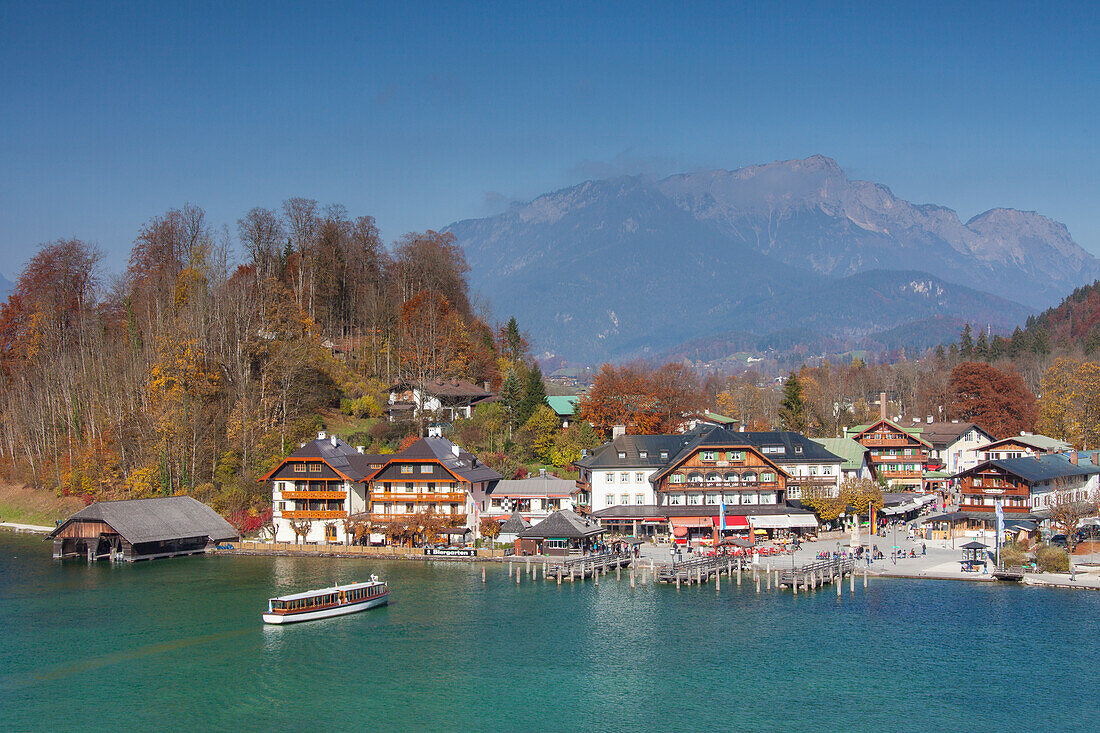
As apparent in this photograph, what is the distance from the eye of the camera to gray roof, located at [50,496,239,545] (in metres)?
67.8

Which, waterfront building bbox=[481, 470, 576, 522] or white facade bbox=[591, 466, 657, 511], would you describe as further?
white facade bbox=[591, 466, 657, 511]

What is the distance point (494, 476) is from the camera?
3004 inches

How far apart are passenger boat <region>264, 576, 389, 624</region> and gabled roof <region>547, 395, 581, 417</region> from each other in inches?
1899

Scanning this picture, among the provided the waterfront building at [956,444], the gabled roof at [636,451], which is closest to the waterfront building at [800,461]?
the gabled roof at [636,451]

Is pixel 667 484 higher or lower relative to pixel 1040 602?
higher

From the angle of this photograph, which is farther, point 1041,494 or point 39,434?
point 39,434

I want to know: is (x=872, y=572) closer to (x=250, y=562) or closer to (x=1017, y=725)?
(x=1017, y=725)

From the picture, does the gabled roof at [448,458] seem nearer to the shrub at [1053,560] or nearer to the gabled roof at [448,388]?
the gabled roof at [448,388]

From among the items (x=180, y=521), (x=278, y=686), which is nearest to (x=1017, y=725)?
(x=278, y=686)

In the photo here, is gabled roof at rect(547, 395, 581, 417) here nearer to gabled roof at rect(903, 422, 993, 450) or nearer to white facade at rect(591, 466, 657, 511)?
white facade at rect(591, 466, 657, 511)

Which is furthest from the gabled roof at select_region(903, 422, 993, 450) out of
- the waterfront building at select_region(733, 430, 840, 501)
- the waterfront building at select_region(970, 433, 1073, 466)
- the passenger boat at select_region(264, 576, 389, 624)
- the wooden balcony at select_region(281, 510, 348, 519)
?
the passenger boat at select_region(264, 576, 389, 624)

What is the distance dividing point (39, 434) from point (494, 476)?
51.0 meters

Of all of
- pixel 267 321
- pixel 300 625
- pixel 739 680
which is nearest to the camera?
pixel 739 680

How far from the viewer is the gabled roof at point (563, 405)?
99.9m
